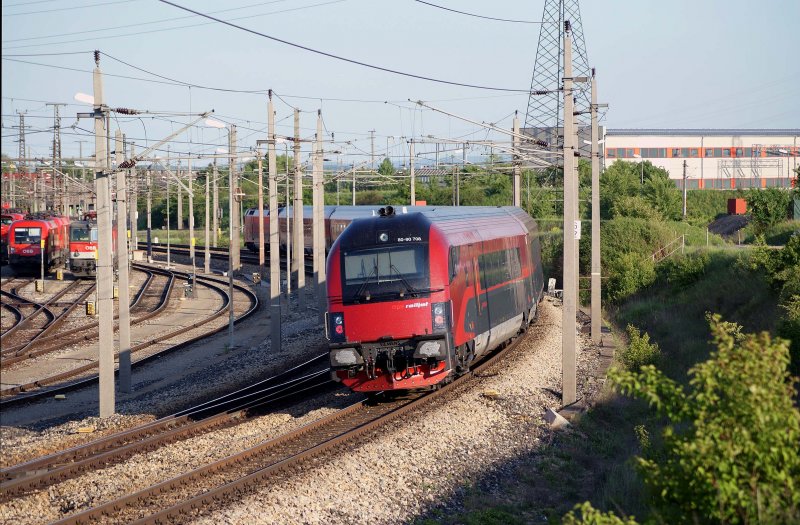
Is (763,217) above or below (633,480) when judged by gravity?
above

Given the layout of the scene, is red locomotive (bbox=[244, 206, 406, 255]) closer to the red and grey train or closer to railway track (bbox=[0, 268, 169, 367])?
the red and grey train

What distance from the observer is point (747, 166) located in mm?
81500

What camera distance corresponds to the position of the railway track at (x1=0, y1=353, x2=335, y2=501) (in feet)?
40.4

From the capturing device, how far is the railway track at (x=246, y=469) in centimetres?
1048

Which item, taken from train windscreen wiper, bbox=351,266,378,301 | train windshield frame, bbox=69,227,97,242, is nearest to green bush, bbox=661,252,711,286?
train windscreen wiper, bbox=351,266,378,301

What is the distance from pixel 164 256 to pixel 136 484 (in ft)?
175

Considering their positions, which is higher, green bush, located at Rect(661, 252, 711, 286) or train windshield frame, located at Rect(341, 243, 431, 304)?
train windshield frame, located at Rect(341, 243, 431, 304)

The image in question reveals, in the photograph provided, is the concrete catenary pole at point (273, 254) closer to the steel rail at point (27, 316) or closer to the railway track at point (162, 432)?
the railway track at point (162, 432)

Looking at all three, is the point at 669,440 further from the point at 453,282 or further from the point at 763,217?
the point at 763,217

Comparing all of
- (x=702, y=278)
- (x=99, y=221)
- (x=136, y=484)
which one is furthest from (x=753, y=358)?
(x=702, y=278)

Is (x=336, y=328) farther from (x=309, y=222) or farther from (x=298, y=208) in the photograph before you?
(x=309, y=222)

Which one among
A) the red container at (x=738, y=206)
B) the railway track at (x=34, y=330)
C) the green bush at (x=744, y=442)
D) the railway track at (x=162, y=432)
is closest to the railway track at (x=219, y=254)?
the railway track at (x=34, y=330)

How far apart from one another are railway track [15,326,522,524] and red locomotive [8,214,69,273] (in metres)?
32.4

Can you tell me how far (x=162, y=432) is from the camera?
1534cm
